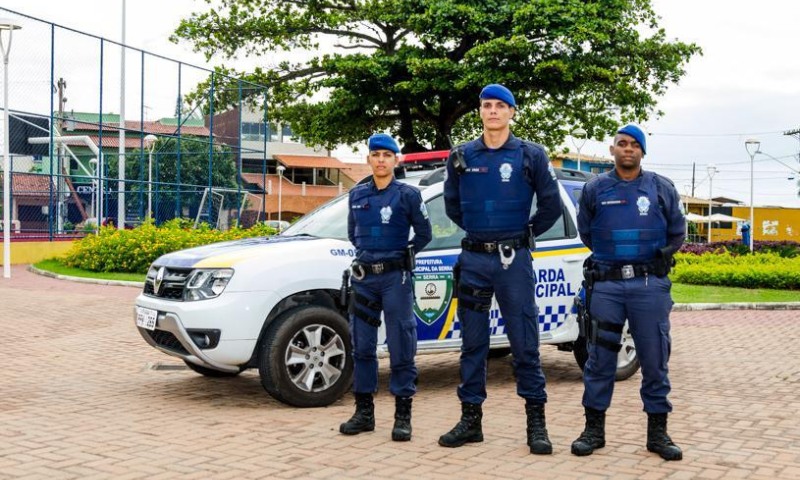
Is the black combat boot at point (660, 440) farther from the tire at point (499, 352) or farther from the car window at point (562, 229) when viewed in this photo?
the tire at point (499, 352)

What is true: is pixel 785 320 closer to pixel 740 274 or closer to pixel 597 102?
pixel 740 274

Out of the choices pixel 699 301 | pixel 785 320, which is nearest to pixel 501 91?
pixel 785 320

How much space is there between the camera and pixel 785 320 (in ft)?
46.1

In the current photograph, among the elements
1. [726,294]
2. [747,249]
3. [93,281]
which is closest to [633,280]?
[726,294]

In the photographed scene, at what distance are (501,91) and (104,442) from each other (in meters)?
3.19

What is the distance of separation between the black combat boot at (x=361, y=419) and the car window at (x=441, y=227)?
1624 mm

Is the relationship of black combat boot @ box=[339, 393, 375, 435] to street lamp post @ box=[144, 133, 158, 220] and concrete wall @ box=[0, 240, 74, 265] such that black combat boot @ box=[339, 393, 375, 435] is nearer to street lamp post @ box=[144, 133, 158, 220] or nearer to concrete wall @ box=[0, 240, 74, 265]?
concrete wall @ box=[0, 240, 74, 265]

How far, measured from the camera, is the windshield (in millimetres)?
7340

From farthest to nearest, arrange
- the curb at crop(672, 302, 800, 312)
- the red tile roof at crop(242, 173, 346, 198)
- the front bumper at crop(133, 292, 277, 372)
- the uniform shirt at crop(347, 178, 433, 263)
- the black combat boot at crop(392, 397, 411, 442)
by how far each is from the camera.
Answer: the red tile roof at crop(242, 173, 346, 198) → the curb at crop(672, 302, 800, 312) → the front bumper at crop(133, 292, 277, 372) → the uniform shirt at crop(347, 178, 433, 263) → the black combat boot at crop(392, 397, 411, 442)

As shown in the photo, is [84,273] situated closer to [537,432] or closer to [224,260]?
[224,260]

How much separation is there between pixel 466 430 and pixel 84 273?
15.6 metres

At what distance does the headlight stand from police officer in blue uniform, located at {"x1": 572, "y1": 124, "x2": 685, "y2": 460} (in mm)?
2559

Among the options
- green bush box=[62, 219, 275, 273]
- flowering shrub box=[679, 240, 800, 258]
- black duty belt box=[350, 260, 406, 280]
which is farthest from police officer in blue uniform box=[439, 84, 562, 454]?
flowering shrub box=[679, 240, 800, 258]

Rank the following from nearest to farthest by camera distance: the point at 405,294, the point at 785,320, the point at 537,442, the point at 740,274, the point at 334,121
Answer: the point at 537,442
the point at 405,294
the point at 785,320
the point at 740,274
the point at 334,121
